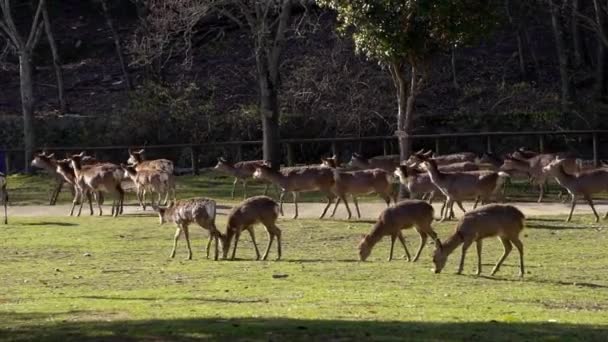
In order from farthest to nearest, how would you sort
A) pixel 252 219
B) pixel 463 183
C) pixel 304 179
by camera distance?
1. pixel 304 179
2. pixel 463 183
3. pixel 252 219

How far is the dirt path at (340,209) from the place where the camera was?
3005 centimetres

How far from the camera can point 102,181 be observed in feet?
104

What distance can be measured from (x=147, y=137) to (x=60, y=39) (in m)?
15.9

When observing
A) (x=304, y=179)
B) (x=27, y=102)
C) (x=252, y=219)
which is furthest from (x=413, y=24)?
(x=27, y=102)

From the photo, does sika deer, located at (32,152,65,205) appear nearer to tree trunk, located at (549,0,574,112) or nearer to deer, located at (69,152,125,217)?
deer, located at (69,152,125,217)

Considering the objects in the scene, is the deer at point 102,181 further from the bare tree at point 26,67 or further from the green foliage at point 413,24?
the bare tree at point 26,67

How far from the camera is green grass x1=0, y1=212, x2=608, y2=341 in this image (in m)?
12.9

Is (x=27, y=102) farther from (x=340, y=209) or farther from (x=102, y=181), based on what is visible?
(x=340, y=209)

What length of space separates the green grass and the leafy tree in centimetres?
599

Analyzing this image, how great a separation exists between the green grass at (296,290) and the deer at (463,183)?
4.17 ft

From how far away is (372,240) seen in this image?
21.3 m

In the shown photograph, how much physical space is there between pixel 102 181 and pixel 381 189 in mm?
→ 7307

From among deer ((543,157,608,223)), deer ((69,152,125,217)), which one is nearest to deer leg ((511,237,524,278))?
deer ((543,157,608,223))

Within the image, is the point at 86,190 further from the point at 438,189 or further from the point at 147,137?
the point at 147,137
